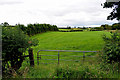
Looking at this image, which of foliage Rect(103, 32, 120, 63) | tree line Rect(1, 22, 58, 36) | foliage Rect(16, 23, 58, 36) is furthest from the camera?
tree line Rect(1, 22, 58, 36)

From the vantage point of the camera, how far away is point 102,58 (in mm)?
8242

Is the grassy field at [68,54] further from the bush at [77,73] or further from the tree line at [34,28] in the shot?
the tree line at [34,28]

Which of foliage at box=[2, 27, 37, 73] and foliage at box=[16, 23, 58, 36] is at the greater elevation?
foliage at box=[16, 23, 58, 36]

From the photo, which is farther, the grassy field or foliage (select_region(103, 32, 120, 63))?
foliage (select_region(103, 32, 120, 63))

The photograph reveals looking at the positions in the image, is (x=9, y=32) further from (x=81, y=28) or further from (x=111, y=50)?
(x=81, y=28)

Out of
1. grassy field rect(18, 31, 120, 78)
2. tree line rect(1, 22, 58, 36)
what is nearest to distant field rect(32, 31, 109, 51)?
grassy field rect(18, 31, 120, 78)

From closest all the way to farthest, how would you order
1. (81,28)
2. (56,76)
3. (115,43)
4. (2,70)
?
(56,76) → (2,70) → (115,43) → (81,28)

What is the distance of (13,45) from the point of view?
649 cm

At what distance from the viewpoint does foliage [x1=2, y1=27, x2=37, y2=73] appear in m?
6.50

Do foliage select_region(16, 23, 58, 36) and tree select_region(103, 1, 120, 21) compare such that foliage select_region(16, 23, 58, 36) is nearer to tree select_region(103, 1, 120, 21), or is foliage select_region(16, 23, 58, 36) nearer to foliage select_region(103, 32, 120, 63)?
tree select_region(103, 1, 120, 21)

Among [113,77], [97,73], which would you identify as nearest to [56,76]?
[97,73]

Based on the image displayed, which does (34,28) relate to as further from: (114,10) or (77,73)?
(77,73)

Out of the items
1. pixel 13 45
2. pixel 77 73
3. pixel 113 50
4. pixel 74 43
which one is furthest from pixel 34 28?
pixel 77 73

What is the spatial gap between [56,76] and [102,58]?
4.11m
